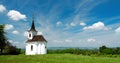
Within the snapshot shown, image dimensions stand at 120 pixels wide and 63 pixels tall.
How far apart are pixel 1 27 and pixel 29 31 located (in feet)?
32.3

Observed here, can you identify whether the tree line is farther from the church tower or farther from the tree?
the church tower

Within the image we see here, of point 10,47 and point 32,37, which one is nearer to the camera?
point 10,47

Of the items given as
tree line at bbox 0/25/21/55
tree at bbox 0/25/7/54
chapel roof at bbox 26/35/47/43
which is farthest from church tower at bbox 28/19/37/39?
tree at bbox 0/25/7/54

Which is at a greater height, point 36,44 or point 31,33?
point 31,33

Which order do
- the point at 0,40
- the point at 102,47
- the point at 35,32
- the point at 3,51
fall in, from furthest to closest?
the point at 102,47
the point at 35,32
the point at 3,51
the point at 0,40

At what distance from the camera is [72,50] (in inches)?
2707

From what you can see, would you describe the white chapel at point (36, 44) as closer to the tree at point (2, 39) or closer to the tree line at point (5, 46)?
the tree line at point (5, 46)

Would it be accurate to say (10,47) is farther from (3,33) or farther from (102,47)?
(102,47)

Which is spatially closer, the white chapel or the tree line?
the tree line

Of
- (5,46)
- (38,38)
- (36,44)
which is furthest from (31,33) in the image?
(5,46)

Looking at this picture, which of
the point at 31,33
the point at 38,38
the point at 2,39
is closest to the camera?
the point at 2,39

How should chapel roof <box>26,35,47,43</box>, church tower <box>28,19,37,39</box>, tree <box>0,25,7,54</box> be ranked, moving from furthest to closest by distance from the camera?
1. church tower <box>28,19,37,39</box>
2. chapel roof <box>26,35,47,43</box>
3. tree <box>0,25,7,54</box>

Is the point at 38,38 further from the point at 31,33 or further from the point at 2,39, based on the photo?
the point at 2,39

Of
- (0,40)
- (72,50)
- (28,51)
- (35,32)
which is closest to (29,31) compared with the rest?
(35,32)
